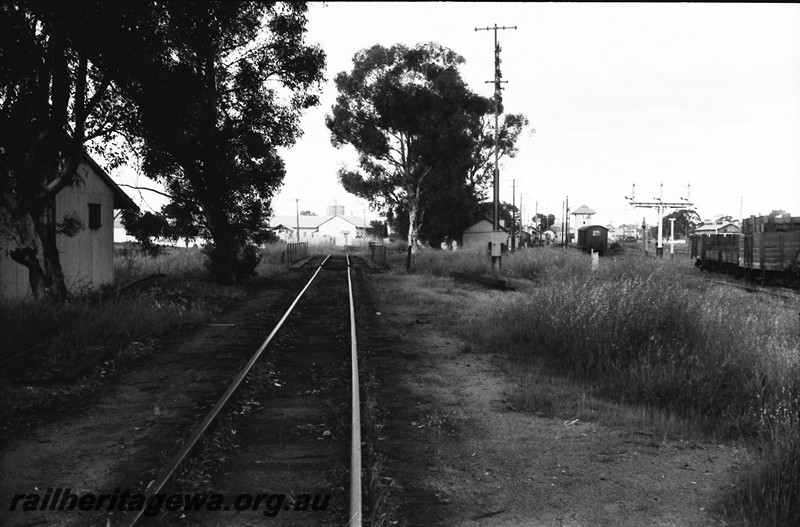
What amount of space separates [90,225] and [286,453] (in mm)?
17301

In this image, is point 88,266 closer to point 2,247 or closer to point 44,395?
point 2,247

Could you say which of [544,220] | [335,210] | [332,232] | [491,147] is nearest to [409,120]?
[491,147]

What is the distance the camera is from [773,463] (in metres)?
4.41

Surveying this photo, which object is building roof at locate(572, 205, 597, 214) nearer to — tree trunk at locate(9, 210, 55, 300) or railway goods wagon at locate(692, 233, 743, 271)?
railway goods wagon at locate(692, 233, 743, 271)

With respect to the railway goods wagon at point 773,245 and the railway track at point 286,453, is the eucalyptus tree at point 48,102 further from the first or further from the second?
the railway goods wagon at point 773,245

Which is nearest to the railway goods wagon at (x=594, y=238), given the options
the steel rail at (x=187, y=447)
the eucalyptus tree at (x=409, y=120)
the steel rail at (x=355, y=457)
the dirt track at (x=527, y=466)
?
the eucalyptus tree at (x=409, y=120)

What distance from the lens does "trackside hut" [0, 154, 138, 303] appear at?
18250 mm

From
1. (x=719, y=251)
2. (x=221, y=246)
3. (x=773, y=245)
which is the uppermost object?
(x=221, y=246)

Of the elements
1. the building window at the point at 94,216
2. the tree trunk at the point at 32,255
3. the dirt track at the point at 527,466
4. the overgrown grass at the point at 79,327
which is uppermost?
the building window at the point at 94,216

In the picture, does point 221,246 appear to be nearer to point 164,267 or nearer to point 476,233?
point 164,267

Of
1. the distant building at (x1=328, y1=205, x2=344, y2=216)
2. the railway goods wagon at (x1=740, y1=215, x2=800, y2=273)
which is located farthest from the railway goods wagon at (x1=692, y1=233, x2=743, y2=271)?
the distant building at (x1=328, y1=205, x2=344, y2=216)

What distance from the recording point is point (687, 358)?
755 centimetres

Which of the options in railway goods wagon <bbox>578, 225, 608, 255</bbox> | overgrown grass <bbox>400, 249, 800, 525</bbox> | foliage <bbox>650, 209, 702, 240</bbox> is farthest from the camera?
foliage <bbox>650, 209, 702, 240</bbox>

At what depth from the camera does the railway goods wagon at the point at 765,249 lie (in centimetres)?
2169
